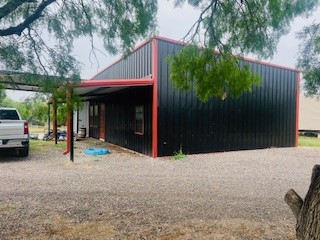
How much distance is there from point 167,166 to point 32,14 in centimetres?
579

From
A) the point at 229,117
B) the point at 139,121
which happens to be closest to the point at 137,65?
the point at 139,121

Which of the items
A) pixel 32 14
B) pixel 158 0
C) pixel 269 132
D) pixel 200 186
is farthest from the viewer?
pixel 269 132

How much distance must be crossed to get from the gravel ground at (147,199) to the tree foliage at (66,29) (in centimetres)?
204

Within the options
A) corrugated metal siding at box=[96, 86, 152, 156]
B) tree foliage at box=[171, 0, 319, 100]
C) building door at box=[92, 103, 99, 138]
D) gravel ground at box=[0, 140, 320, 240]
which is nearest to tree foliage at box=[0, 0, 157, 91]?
tree foliage at box=[171, 0, 319, 100]

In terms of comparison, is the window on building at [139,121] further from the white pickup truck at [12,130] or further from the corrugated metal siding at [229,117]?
the white pickup truck at [12,130]

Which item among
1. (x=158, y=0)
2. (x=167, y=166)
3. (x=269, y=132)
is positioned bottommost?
(x=167, y=166)

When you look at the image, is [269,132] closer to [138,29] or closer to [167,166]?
[167,166]

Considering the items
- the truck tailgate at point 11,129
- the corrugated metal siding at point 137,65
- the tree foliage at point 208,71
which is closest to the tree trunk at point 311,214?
the tree foliage at point 208,71

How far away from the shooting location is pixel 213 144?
11.1 metres

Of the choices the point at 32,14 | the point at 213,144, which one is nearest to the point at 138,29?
the point at 32,14

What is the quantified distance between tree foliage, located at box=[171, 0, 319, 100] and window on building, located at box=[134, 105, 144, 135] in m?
5.81

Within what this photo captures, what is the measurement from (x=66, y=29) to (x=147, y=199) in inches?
123

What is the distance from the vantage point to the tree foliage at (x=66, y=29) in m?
3.71

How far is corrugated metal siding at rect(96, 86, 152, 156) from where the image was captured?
1032cm
